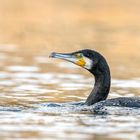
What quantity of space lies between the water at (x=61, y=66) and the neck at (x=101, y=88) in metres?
0.76

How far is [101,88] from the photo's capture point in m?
16.4

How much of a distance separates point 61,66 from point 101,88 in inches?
261

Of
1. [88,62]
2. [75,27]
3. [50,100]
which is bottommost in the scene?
[50,100]

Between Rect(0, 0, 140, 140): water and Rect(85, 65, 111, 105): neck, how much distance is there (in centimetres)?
76

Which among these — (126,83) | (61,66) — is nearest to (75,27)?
(61,66)

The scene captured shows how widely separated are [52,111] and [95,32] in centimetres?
1571

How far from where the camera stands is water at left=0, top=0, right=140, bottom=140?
13763mm

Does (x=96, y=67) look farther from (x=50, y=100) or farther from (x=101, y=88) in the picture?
(x=50, y=100)

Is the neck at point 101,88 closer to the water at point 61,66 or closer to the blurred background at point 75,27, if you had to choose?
the water at point 61,66

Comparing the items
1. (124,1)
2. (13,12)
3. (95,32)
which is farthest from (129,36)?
(124,1)

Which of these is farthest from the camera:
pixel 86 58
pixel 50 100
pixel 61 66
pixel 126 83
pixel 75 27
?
Result: pixel 75 27

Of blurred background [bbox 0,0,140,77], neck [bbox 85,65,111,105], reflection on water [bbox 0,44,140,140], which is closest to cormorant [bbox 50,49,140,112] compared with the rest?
neck [bbox 85,65,111,105]

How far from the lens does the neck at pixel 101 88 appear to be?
642 inches

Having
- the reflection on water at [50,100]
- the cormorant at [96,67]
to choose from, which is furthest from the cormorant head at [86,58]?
the reflection on water at [50,100]
